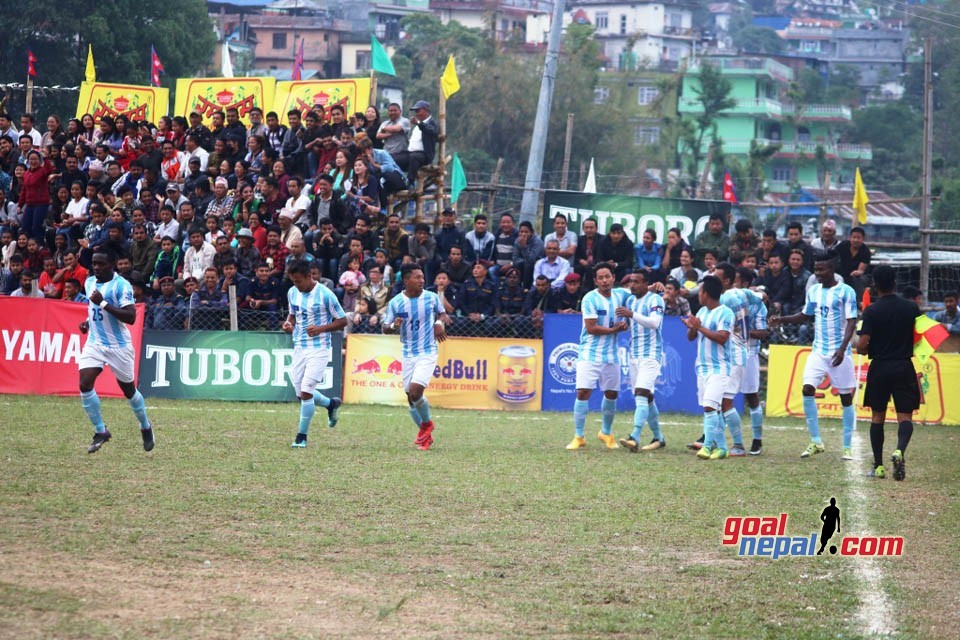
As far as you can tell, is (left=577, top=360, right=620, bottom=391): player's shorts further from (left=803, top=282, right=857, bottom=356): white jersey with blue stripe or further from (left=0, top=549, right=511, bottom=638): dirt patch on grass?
(left=0, top=549, right=511, bottom=638): dirt patch on grass

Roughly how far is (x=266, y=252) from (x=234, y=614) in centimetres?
1588

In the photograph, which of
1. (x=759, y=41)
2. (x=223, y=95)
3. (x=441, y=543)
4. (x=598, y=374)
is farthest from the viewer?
(x=759, y=41)

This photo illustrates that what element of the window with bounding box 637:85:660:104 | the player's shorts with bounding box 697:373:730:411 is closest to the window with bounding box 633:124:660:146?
the window with bounding box 637:85:660:104

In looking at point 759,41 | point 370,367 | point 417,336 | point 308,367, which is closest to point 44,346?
point 370,367

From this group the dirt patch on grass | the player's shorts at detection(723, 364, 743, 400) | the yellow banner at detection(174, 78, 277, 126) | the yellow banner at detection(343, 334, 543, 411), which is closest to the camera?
the dirt patch on grass

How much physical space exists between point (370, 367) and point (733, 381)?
7.84 meters

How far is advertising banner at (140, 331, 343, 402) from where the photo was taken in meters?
21.1

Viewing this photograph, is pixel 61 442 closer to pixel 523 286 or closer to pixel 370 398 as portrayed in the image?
pixel 370 398

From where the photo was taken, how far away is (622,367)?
21.1 m

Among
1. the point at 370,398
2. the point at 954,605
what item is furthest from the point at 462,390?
the point at 954,605

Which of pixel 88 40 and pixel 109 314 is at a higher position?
pixel 88 40

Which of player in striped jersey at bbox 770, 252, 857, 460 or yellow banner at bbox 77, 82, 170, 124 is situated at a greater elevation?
yellow banner at bbox 77, 82, 170, 124

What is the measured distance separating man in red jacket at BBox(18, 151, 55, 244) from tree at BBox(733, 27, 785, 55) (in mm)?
112472

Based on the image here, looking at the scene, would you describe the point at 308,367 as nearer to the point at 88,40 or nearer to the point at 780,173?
the point at 88,40
